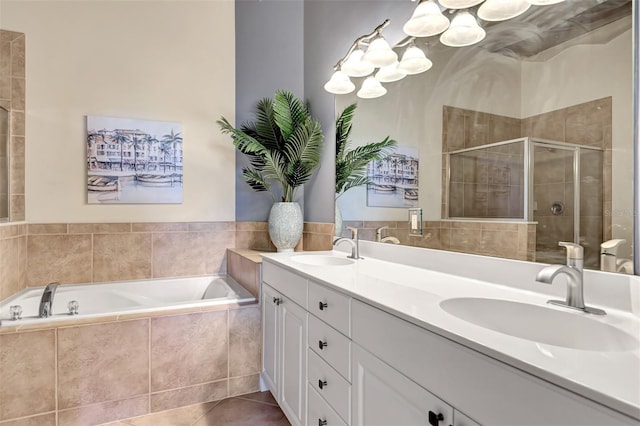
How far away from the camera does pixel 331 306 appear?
1315 mm

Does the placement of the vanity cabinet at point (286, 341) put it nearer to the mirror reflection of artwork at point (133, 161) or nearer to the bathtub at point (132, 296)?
the bathtub at point (132, 296)

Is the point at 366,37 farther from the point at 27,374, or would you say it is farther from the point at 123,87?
the point at 27,374

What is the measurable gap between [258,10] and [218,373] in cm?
288

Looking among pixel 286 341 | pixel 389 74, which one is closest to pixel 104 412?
pixel 286 341

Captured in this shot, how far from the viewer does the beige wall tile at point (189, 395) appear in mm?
1986

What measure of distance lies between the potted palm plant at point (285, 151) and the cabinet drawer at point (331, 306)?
118cm

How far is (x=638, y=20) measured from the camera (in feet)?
3.11

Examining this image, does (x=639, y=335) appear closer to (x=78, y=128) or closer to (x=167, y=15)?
(x=78, y=128)

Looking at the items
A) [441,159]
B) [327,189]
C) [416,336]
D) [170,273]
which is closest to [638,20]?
[441,159]

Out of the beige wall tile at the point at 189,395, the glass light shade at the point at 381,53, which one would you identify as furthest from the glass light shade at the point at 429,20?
the beige wall tile at the point at 189,395

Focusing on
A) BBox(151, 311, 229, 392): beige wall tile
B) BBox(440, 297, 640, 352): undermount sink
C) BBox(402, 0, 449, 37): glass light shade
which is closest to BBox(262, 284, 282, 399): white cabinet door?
BBox(151, 311, 229, 392): beige wall tile

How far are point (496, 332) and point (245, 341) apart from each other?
174cm

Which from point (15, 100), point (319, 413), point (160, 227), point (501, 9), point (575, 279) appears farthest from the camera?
point (160, 227)

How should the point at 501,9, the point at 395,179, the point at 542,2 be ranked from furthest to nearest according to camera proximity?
the point at 395,179
the point at 501,9
the point at 542,2
